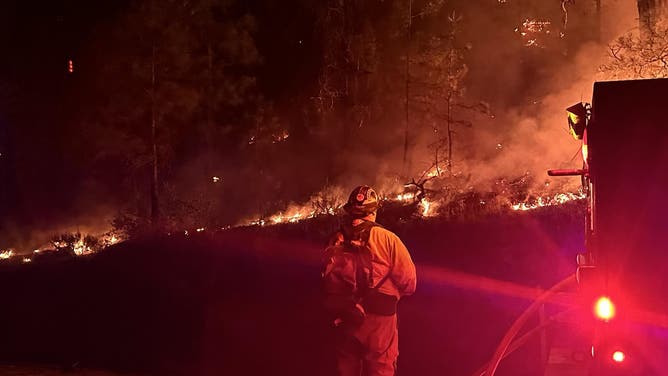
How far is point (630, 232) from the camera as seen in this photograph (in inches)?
129

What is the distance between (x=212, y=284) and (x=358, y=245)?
7.57 metres

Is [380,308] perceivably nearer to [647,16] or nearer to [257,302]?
[257,302]

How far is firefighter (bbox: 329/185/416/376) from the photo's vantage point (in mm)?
4508

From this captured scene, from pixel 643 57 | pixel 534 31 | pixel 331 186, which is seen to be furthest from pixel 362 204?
pixel 534 31

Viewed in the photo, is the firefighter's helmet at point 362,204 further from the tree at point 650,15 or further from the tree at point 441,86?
the tree at point 441,86

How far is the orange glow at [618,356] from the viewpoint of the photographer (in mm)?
3287

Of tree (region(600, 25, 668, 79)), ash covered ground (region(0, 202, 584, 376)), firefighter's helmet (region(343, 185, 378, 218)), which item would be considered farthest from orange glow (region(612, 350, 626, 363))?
tree (region(600, 25, 668, 79))

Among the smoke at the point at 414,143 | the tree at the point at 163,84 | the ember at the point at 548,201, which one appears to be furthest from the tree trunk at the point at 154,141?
the ember at the point at 548,201

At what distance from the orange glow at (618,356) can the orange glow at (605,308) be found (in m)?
0.18

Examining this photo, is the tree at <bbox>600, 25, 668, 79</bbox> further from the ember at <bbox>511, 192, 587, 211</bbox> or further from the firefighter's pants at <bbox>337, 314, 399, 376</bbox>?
the firefighter's pants at <bbox>337, 314, 399, 376</bbox>

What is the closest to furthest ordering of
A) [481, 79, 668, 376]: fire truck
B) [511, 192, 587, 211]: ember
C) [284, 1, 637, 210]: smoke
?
[481, 79, 668, 376]: fire truck < [511, 192, 587, 211]: ember < [284, 1, 637, 210]: smoke

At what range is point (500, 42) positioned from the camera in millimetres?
19906

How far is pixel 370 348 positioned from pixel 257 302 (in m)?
6.53

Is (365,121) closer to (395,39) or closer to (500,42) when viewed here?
(395,39)
